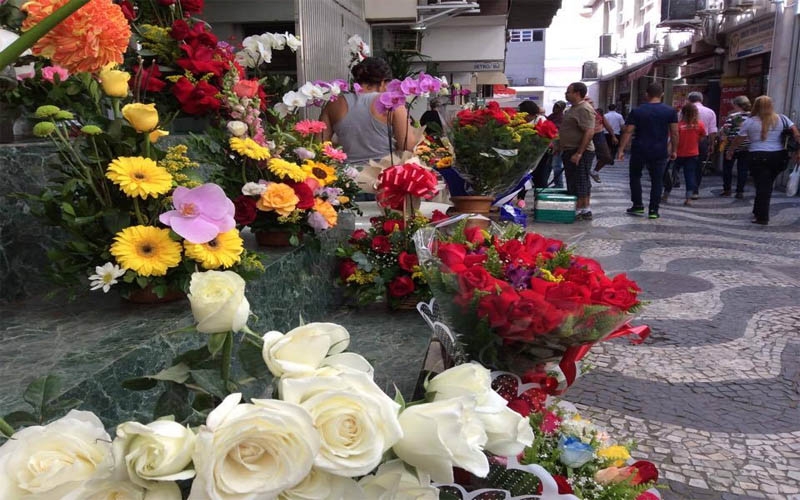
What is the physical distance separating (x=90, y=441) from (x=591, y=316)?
1102 millimetres

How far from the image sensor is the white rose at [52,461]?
66cm

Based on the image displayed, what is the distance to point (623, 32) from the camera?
31.9 metres

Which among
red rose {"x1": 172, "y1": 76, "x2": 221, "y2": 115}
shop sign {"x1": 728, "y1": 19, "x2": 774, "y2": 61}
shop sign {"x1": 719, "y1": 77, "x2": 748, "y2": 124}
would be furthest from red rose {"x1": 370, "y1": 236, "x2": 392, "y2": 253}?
shop sign {"x1": 719, "y1": 77, "x2": 748, "y2": 124}

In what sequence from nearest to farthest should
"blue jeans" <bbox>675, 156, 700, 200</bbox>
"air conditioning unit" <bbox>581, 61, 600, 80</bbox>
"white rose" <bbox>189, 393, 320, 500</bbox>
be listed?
"white rose" <bbox>189, 393, 320, 500</bbox> → "blue jeans" <bbox>675, 156, 700, 200</bbox> → "air conditioning unit" <bbox>581, 61, 600, 80</bbox>

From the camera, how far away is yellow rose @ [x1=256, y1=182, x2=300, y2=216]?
98.5 inches

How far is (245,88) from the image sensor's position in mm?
2602

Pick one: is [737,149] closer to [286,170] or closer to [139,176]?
[286,170]

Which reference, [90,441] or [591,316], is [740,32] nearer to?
[591,316]

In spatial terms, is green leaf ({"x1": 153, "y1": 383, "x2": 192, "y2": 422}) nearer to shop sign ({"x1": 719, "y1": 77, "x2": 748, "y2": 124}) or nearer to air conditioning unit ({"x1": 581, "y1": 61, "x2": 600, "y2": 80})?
shop sign ({"x1": 719, "y1": 77, "x2": 748, "y2": 124})

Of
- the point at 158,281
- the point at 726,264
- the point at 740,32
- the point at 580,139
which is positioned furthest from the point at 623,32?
the point at 158,281

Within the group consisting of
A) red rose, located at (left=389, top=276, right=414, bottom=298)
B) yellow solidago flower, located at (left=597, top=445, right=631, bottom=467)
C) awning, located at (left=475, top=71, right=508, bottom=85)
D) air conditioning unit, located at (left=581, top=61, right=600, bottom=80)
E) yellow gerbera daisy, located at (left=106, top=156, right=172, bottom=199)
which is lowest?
yellow solidago flower, located at (left=597, top=445, right=631, bottom=467)

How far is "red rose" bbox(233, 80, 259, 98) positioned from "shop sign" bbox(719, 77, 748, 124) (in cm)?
1622

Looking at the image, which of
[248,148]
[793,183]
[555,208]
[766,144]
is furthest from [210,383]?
[793,183]

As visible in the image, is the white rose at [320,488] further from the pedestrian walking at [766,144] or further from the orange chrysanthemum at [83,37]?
the pedestrian walking at [766,144]
